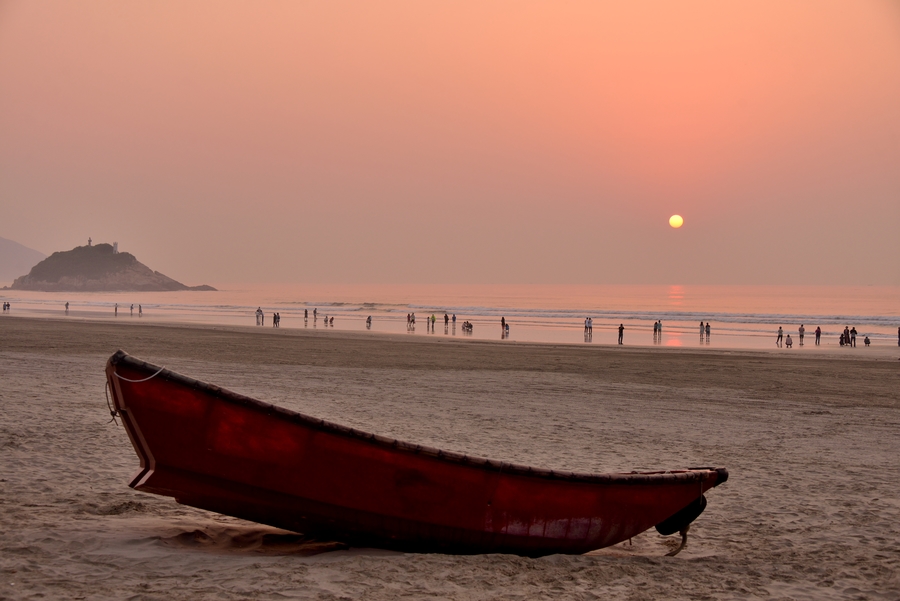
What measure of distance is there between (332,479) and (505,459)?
4.68 metres

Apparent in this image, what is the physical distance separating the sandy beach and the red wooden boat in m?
0.25

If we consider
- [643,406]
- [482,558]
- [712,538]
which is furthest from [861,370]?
[482,558]

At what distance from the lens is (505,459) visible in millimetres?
9727

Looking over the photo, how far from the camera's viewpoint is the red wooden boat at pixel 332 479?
5234 mm

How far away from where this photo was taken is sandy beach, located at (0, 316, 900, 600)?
515 cm

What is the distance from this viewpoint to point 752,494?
8266 millimetres

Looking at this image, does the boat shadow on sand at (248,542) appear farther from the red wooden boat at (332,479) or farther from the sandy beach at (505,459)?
the red wooden boat at (332,479)

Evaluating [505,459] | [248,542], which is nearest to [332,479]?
[248,542]

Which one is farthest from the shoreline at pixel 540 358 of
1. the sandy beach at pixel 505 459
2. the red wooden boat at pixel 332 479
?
the red wooden boat at pixel 332 479

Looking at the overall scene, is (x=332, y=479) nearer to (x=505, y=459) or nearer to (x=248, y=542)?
(x=248, y=542)

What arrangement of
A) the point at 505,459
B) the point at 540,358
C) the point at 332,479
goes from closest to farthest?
1. the point at 332,479
2. the point at 505,459
3. the point at 540,358

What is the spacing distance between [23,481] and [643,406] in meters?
11.6

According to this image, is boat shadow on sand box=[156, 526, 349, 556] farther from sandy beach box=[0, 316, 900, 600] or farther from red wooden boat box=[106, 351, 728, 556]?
red wooden boat box=[106, 351, 728, 556]

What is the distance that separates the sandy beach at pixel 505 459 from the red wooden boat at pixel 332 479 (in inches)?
9.9
